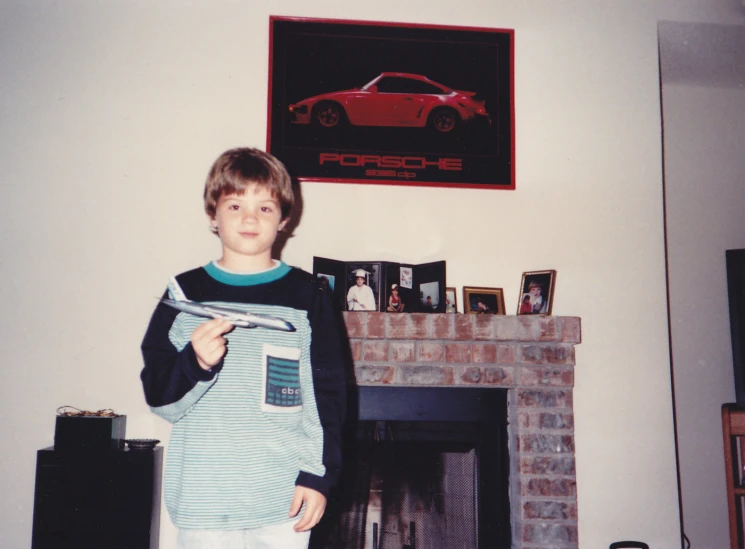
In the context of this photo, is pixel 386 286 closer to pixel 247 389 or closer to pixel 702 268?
pixel 247 389

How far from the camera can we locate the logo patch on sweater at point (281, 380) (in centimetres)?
117

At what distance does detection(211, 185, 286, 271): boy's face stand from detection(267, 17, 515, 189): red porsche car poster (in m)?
1.10

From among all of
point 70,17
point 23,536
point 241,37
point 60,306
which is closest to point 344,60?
point 241,37

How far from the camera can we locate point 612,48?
2.50 metres

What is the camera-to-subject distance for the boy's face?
1.24 m

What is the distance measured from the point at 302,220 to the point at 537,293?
999mm

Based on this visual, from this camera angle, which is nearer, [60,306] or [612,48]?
[60,306]

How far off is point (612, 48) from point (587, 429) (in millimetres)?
1678

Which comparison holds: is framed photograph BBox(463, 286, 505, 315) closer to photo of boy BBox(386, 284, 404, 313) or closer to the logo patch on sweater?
photo of boy BBox(386, 284, 404, 313)

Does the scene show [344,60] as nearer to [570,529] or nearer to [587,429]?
[587,429]

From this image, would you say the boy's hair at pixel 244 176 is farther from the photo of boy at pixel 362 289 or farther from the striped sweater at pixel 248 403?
the photo of boy at pixel 362 289

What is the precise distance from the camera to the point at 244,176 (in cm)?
126

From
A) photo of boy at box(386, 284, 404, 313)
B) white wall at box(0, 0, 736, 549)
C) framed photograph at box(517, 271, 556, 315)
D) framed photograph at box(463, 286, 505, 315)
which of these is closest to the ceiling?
white wall at box(0, 0, 736, 549)

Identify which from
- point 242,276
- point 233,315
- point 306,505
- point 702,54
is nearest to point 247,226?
point 242,276
